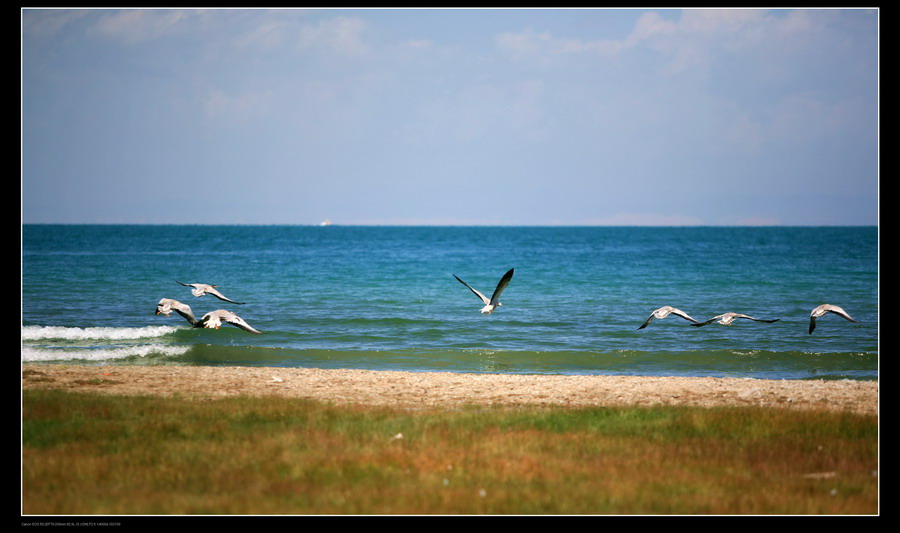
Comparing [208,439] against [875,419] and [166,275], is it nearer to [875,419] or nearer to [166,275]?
[875,419]

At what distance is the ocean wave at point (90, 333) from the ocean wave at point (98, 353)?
2.50m

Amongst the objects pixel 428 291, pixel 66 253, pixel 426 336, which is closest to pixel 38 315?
pixel 426 336

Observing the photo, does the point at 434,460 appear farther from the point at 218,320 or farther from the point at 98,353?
the point at 98,353

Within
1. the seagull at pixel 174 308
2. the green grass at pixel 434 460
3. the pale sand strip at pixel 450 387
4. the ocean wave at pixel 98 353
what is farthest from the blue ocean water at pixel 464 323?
the green grass at pixel 434 460

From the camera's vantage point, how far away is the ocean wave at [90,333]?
1133 inches

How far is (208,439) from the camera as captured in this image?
12430 mm

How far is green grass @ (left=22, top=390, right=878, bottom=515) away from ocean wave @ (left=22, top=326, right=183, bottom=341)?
582 inches

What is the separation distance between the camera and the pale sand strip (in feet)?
56.1

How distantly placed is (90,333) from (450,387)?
17643 millimetres

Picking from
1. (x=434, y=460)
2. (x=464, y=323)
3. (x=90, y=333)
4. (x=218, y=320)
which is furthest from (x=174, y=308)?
(x=464, y=323)

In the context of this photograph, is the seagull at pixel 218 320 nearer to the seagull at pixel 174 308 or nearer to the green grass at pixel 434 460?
the seagull at pixel 174 308

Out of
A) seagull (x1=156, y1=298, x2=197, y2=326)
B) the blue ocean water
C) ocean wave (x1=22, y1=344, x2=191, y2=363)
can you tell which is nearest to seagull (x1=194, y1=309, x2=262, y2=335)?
seagull (x1=156, y1=298, x2=197, y2=326)

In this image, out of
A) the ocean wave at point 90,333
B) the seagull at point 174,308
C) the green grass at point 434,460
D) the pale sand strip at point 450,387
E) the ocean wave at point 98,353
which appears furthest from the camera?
the ocean wave at point 90,333
